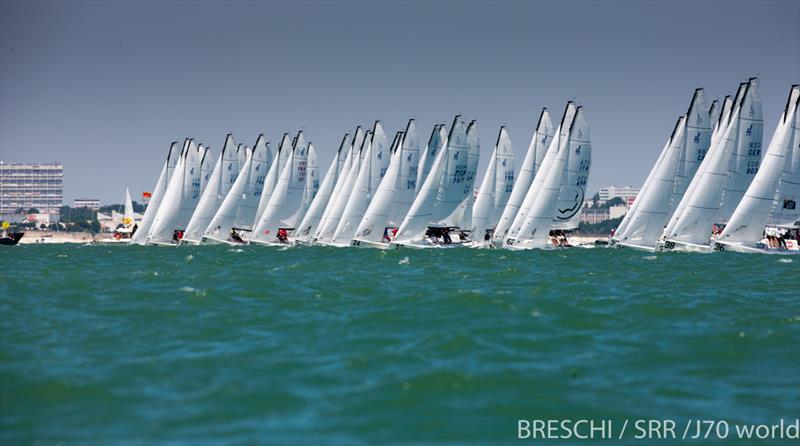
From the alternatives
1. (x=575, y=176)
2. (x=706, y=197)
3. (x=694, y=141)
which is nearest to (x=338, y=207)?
(x=575, y=176)

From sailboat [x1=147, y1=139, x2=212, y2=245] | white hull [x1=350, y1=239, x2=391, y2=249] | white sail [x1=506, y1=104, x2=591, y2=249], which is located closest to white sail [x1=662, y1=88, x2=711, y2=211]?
white sail [x1=506, y1=104, x2=591, y2=249]

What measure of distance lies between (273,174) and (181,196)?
29.5ft

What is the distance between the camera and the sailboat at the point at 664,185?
58.0 m

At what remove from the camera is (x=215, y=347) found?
15.4m

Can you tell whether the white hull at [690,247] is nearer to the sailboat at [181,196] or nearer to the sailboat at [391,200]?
the sailboat at [391,200]

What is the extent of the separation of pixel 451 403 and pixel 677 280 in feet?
65.4

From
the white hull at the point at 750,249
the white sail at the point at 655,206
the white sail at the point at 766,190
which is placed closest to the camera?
the white sail at the point at 766,190

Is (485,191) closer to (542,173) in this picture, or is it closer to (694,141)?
(542,173)

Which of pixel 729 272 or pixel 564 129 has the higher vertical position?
pixel 564 129

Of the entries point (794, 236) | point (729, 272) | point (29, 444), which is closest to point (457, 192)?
point (794, 236)

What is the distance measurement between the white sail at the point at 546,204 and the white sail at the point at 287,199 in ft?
82.3

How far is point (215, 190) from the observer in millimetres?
78125

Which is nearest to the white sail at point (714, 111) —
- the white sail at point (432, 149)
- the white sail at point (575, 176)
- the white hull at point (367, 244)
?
the white sail at point (575, 176)

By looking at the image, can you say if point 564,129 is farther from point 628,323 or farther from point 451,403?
point 451,403
